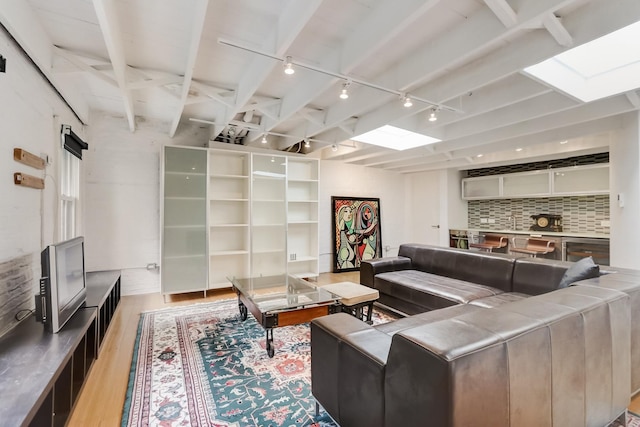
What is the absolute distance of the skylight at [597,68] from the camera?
6.97 feet

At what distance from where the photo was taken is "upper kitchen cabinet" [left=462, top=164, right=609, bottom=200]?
4953mm

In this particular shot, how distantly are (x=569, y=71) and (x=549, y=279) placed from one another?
193 cm

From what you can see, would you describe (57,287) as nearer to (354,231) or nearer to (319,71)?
(319,71)

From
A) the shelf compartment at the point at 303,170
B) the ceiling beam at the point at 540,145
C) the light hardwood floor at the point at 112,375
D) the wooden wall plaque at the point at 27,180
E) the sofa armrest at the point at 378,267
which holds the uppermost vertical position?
Answer: the ceiling beam at the point at 540,145

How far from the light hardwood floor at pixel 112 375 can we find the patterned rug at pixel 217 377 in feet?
0.23

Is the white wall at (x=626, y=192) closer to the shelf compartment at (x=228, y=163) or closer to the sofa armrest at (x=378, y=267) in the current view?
the sofa armrest at (x=378, y=267)

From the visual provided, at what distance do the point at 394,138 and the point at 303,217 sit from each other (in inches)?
93.2

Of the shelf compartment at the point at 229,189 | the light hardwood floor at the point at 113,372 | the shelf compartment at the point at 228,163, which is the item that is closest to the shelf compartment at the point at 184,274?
the light hardwood floor at the point at 113,372

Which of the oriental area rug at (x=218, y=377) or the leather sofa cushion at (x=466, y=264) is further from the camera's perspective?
the leather sofa cushion at (x=466, y=264)

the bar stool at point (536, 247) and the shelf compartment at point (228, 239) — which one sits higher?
the shelf compartment at point (228, 239)

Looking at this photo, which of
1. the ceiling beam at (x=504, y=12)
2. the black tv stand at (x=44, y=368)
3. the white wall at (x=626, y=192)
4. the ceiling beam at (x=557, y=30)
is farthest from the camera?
the white wall at (x=626, y=192)

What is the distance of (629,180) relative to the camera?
3277 millimetres

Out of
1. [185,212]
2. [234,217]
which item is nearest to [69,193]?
[185,212]

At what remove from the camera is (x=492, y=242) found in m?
6.32
